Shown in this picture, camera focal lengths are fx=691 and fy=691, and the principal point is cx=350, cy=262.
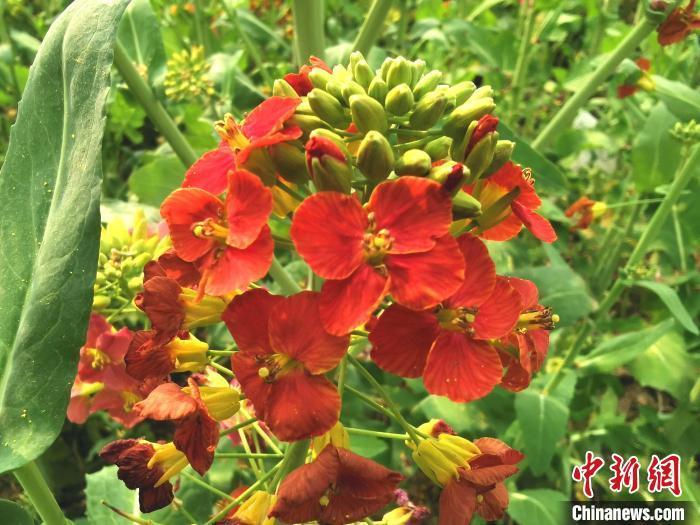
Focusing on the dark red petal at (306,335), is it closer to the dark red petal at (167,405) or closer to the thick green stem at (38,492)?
the dark red petal at (167,405)

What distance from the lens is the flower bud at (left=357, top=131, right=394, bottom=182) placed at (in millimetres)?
1068

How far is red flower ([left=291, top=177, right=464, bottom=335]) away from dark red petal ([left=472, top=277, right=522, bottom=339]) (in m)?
0.13

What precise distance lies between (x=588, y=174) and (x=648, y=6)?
5.24 feet

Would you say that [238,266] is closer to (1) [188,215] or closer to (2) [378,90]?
(1) [188,215]

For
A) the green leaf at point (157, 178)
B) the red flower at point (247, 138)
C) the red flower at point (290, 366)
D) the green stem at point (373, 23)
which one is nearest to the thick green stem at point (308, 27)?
the green stem at point (373, 23)

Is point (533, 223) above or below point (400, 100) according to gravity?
below

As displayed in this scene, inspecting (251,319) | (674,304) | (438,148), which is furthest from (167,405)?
(674,304)

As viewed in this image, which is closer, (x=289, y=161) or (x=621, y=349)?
(x=289, y=161)

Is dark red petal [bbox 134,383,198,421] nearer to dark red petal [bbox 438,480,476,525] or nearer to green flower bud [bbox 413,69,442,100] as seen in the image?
dark red petal [bbox 438,480,476,525]

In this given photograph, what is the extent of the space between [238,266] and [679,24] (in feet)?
5.96

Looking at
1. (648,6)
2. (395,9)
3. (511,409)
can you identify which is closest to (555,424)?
(511,409)

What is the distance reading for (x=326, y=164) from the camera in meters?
1.04

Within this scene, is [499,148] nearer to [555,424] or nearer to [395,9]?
[555,424]

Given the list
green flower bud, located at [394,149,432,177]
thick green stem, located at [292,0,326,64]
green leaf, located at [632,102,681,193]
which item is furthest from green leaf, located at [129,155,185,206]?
green leaf, located at [632,102,681,193]
